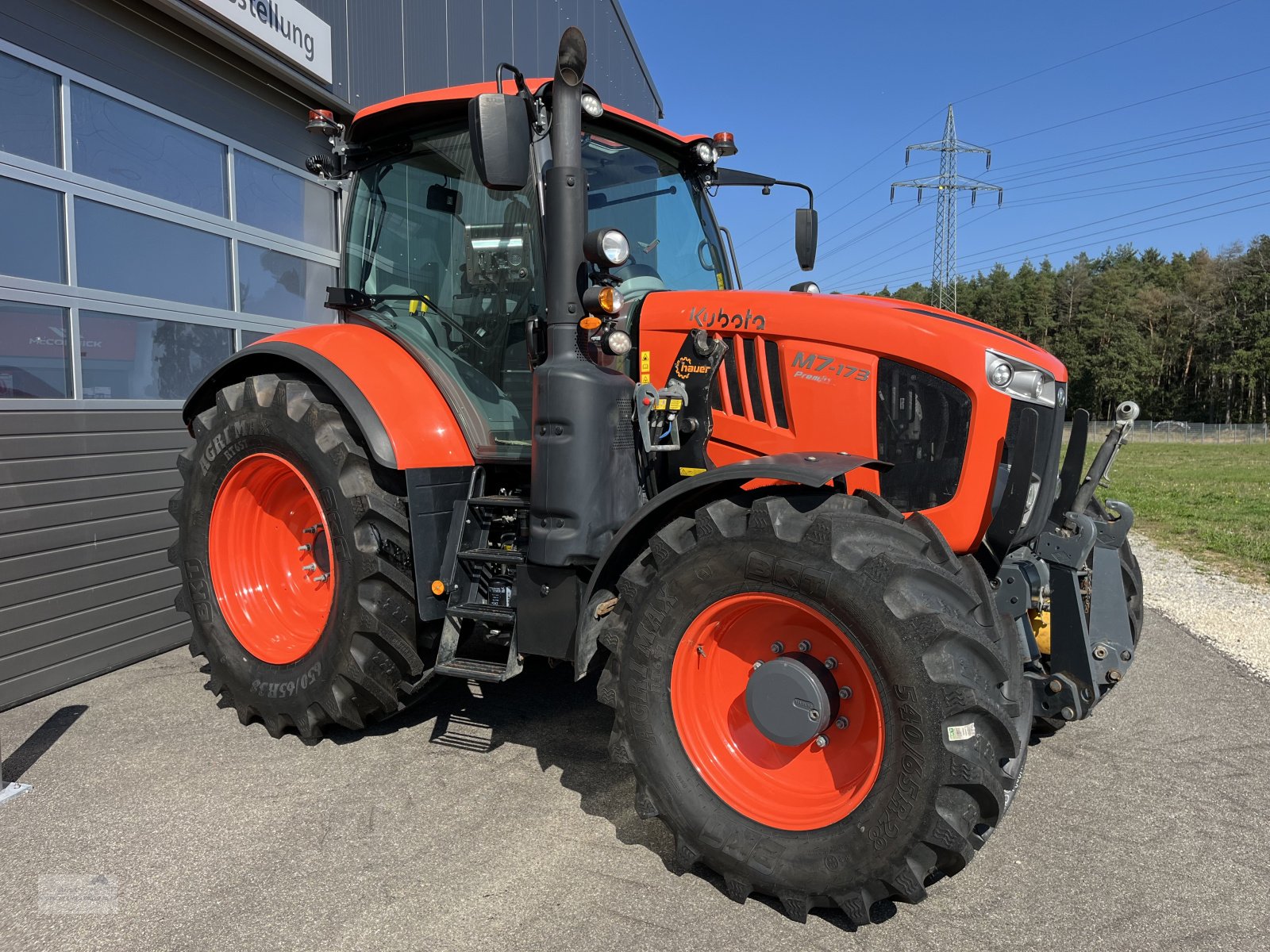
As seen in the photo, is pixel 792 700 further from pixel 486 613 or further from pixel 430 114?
pixel 430 114

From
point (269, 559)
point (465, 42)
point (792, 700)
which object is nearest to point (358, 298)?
point (269, 559)

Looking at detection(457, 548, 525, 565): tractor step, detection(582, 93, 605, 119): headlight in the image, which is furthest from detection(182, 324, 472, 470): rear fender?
detection(582, 93, 605, 119): headlight

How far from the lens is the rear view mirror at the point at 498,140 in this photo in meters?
2.66

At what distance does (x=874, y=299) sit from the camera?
325 centimetres

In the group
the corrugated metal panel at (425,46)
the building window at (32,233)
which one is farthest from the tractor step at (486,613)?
the corrugated metal panel at (425,46)

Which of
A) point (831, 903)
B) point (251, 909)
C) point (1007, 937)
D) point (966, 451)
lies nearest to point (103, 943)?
point (251, 909)

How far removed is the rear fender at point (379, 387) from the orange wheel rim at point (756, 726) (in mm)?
1398

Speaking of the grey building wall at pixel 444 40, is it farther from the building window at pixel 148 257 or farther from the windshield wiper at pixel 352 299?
the windshield wiper at pixel 352 299

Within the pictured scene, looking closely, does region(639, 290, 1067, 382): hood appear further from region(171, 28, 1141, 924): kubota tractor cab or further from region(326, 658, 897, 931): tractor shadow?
region(326, 658, 897, 931): tractor shadow

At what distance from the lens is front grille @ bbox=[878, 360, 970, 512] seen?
2848 millimetres

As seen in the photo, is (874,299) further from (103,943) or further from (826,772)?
(103,943)

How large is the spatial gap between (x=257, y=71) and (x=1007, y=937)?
613 centimetres

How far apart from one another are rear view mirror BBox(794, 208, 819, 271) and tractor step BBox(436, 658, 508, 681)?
2582 mm

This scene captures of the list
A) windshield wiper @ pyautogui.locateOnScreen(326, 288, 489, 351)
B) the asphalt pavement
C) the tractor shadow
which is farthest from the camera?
windshield wiper @ pyautogui.locateOnScreen(326, 288, 489, 351)
